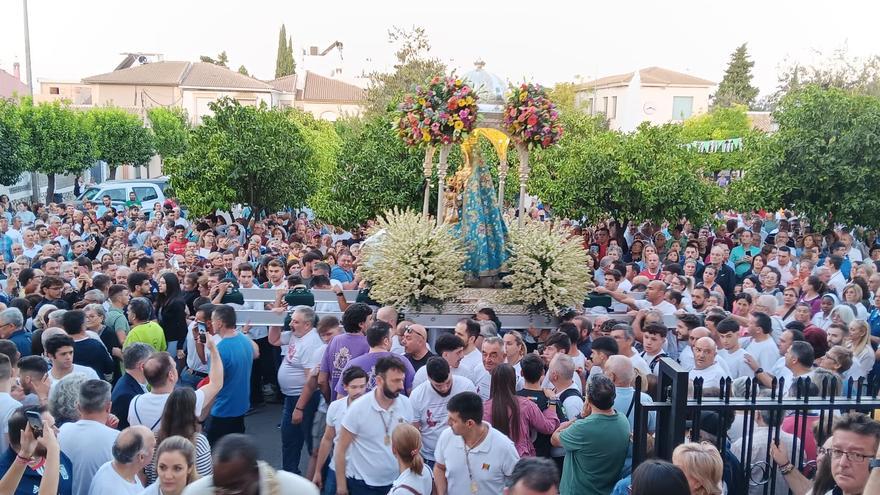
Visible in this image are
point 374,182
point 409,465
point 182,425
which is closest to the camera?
point 409,465

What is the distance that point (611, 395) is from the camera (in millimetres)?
4824

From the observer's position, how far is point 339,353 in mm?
6621

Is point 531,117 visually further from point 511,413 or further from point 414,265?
point 511,413

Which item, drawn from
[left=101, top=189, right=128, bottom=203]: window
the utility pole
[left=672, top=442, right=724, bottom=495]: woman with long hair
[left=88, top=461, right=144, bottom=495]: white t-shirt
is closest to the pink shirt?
[left=672, top=442, right=724, bottom=495]: woman with long hair

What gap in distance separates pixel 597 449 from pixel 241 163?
41.1 ft

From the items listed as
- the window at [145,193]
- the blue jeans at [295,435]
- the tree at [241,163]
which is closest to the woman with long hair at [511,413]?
the blue jeans at [295,435]

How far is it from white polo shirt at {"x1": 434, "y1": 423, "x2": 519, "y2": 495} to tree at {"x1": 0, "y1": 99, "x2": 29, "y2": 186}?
22792 mm

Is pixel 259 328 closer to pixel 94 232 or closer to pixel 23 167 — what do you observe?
pixel 94 232

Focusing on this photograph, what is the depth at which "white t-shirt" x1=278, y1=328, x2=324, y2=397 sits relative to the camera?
7086 mm

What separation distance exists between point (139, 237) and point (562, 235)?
864 centimetres

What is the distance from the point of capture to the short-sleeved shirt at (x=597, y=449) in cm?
480

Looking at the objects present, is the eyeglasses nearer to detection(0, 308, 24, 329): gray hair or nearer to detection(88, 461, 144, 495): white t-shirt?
detection(88, 461, 144, 495): white t-shirt

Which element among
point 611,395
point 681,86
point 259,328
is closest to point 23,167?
point 259,328

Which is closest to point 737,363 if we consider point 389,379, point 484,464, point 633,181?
point 484,464
